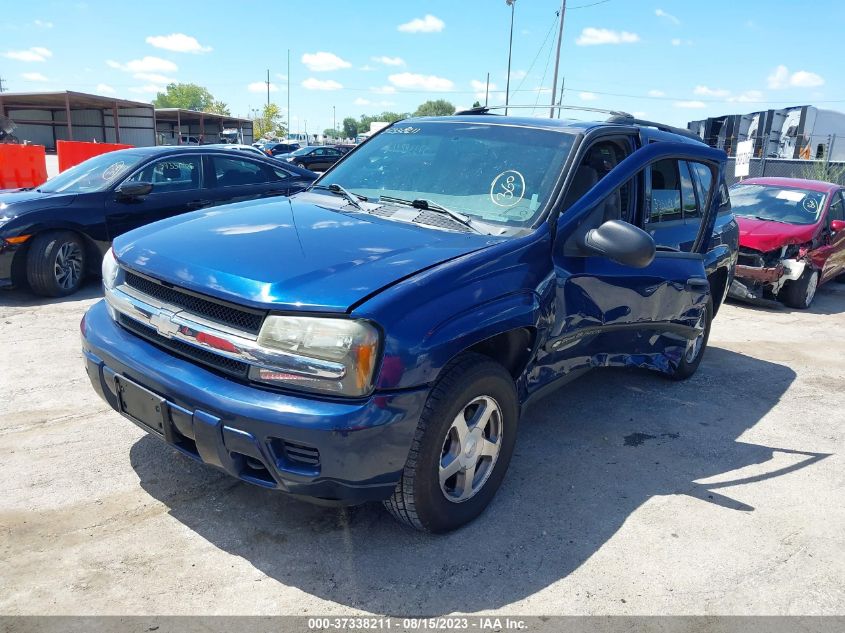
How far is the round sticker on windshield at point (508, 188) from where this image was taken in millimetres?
3402

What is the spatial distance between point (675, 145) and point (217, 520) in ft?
10.7

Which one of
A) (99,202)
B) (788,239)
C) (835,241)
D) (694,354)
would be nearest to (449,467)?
Result: (694,354)

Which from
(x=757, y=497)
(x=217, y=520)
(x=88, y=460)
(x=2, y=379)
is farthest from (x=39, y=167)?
(x=757, y=497)

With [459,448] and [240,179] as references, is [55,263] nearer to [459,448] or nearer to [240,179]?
[240,179]

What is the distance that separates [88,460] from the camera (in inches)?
137

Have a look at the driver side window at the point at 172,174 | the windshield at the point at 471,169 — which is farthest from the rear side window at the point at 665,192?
the driver side window at the point at 172,174

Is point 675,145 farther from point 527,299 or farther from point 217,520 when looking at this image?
point 217,520

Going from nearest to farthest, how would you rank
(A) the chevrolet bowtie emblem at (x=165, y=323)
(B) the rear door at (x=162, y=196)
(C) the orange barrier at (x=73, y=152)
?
(A) the chevrolet bowtie emblem at (x=165, y=323), (B) the rear door at (x=162, y=196), (C) the orange barrier at (x=73, y=152)

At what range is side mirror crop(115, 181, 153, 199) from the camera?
22.6 ft

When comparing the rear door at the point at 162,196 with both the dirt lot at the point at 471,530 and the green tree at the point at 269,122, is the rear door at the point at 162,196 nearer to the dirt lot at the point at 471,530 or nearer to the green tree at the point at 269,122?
the dirt lot at the point at 471,530

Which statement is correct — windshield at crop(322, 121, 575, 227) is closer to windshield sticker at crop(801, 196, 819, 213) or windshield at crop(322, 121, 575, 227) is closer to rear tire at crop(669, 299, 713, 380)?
rear tire at crop(669, 299, 713, 380)

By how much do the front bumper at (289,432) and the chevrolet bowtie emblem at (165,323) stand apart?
0.13 meters

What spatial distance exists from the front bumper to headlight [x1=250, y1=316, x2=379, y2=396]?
0.06 metres

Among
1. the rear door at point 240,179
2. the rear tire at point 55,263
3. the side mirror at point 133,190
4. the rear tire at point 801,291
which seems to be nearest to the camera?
the rear tire at point 55,263
